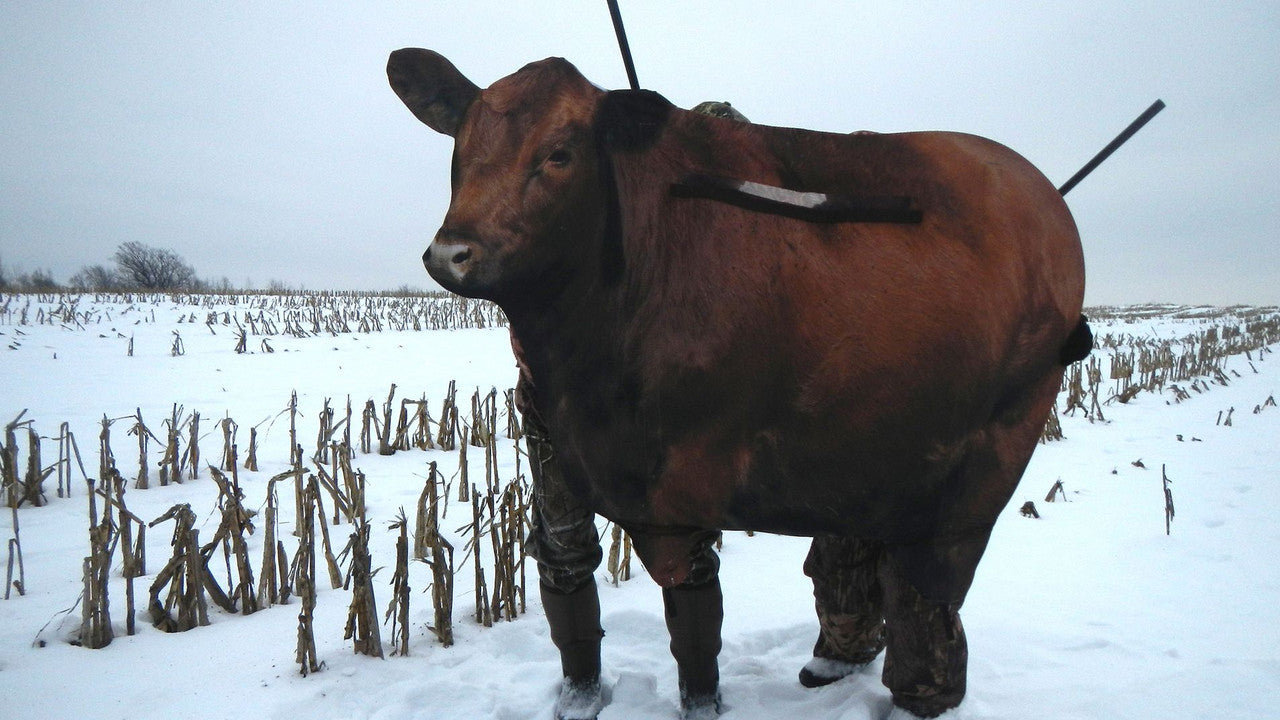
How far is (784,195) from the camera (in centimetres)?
146

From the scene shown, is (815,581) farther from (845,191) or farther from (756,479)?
(845,191)

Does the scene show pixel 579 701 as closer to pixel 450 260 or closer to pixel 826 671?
pixel 826 671

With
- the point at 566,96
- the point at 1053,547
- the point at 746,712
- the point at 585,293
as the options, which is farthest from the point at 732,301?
the point at 1053,547

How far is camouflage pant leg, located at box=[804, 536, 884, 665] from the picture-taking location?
2.34 m

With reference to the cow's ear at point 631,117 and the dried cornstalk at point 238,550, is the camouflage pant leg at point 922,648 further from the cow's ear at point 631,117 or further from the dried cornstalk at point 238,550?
the dried cornstalk at point 238,550

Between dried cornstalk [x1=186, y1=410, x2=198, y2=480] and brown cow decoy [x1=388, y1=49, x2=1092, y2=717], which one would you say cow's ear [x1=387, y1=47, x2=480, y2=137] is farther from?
dried cornstalk [x1=186, y1=410, x2=198, y2=480]

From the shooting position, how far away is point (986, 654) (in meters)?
2.79

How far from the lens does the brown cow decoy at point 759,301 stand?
1409mm

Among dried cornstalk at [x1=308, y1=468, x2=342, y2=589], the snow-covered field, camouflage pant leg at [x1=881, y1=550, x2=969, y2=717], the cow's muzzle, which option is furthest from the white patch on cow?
dried cornstalk at [x1=308, y1=468, x2=342, y2=589]

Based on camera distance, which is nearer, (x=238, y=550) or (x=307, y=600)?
(x=307, y=600)

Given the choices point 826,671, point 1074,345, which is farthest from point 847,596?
point 1074,345

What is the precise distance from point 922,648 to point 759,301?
119cm

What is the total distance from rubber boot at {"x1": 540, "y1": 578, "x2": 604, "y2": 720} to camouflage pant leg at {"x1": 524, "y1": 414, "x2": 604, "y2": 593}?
51mm

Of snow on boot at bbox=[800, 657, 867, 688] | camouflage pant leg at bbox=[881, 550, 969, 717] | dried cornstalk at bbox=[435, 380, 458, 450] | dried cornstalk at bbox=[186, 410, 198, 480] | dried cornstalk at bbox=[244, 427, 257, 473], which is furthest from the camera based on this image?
dried cornstalk at bbox=[435, 380, 458, 450]
